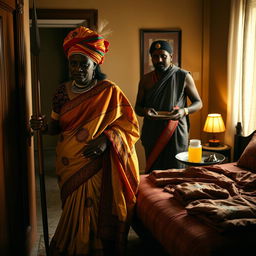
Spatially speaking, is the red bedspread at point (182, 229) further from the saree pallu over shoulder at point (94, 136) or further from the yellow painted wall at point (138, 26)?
the yellow painted wall at point (138, 26)

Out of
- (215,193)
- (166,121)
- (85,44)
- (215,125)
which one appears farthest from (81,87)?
(215,125)

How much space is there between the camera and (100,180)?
7.78ft

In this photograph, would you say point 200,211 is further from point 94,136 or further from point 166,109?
point 166,109

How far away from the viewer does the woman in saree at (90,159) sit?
7.51 feet

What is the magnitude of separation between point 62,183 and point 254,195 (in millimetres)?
1243

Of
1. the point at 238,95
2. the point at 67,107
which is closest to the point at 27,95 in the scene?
Answer: the point at 67,107

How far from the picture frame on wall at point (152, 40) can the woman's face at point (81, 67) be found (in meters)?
2.44

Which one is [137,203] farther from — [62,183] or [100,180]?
[62,183]

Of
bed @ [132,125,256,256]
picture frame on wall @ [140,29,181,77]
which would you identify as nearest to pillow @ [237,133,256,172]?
bed @ [132,125,256,256]

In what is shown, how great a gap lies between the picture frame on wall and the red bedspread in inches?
96.3

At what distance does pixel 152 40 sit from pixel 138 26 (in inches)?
9.9

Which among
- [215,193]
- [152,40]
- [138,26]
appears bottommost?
[215,193]

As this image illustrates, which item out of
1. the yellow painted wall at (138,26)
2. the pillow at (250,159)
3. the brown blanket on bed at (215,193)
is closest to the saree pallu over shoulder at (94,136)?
the brown blanket on bed at (215,193)

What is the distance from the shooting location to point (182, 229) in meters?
1.90
